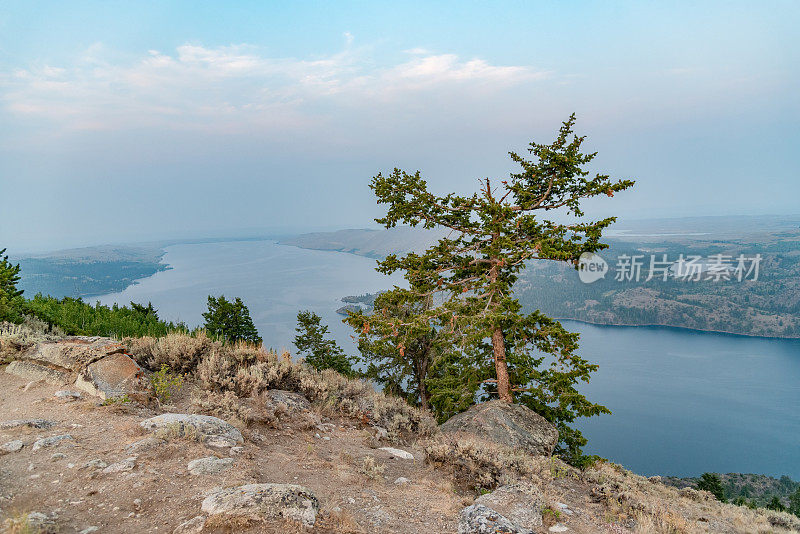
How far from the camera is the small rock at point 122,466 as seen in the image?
4.75 metres

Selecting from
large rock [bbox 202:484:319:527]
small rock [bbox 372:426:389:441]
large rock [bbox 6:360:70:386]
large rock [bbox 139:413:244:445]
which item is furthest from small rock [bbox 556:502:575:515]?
large rock [bbox 6:360:70:386]

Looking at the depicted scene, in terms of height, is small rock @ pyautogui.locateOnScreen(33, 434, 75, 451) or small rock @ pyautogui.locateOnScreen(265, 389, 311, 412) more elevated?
small rock @ pyautogui.locateOnScreen(33, 434, 75, 451)

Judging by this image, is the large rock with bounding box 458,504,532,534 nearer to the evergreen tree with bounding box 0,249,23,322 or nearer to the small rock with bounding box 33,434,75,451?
the small rock with bounding box 33,434,75,451

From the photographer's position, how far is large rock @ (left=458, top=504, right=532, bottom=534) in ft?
14.8

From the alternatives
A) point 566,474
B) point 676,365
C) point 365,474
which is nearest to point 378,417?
point 365,474

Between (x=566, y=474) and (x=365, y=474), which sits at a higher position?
(x=365, y=474)

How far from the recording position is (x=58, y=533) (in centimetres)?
351

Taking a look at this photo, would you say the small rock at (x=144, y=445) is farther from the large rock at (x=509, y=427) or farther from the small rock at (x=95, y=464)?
the large rock at (x=509, y=427)

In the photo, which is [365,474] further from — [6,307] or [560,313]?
[560,313]

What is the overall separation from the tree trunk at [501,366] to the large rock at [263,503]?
8.03m

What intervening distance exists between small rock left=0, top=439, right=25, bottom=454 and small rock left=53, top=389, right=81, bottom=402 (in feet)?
6.73

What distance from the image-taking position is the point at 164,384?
7.74 m

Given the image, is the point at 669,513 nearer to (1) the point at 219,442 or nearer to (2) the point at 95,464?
(1) the point at 219,442

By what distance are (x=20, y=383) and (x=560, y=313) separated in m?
170
